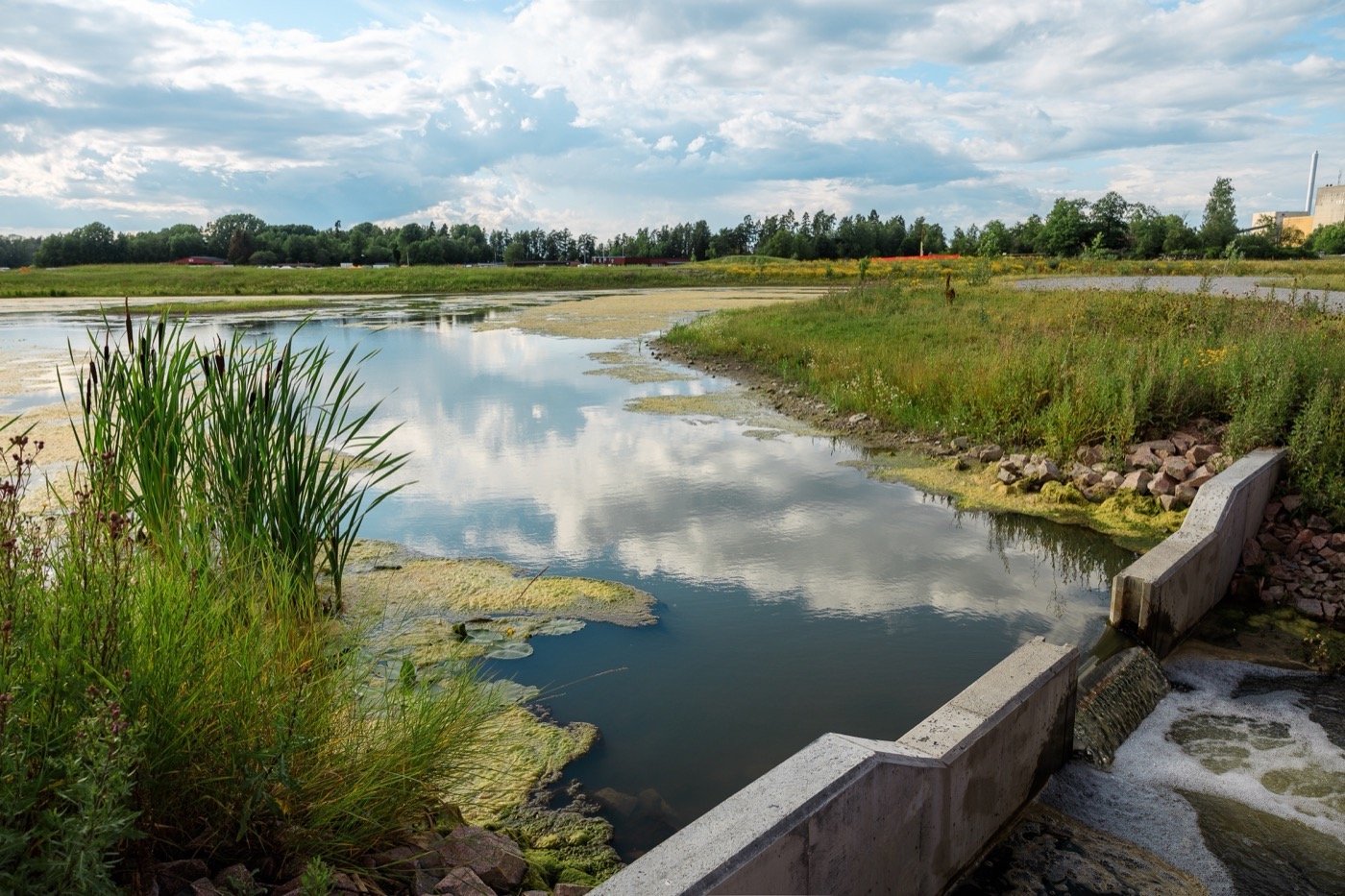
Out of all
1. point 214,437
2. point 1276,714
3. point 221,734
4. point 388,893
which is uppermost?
point 214,437

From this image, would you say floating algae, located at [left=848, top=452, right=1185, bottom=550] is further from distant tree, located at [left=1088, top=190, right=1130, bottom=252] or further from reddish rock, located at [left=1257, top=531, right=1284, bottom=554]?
distant tree, located at [left=1088, top=190, right=1130, bottom=252]

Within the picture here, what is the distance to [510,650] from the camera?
5.45 meters

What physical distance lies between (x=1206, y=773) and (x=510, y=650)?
3657 millimetres

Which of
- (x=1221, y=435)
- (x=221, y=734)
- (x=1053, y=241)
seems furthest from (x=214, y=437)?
(x=1053, y=241)

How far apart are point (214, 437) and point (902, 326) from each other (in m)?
14.3

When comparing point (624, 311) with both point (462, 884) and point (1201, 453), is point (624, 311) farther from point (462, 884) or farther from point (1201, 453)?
point (462, 884)

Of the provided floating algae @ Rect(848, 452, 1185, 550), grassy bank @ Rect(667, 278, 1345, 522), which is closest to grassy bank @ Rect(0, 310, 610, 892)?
floating algae @ Rect(848, 452, 1185, 550)

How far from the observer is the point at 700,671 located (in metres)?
5.23

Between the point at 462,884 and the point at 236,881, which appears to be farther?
the point at 462,884

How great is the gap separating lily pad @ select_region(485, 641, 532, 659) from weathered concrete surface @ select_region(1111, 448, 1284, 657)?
361 cm

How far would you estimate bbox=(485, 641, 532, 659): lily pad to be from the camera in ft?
17.6

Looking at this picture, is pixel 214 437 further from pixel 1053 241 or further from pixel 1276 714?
pixel 1053 241

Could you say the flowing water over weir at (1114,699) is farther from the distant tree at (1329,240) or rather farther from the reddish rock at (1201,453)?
the distant tree at (1329,240)

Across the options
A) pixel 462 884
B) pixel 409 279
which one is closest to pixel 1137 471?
pixel 462 884
